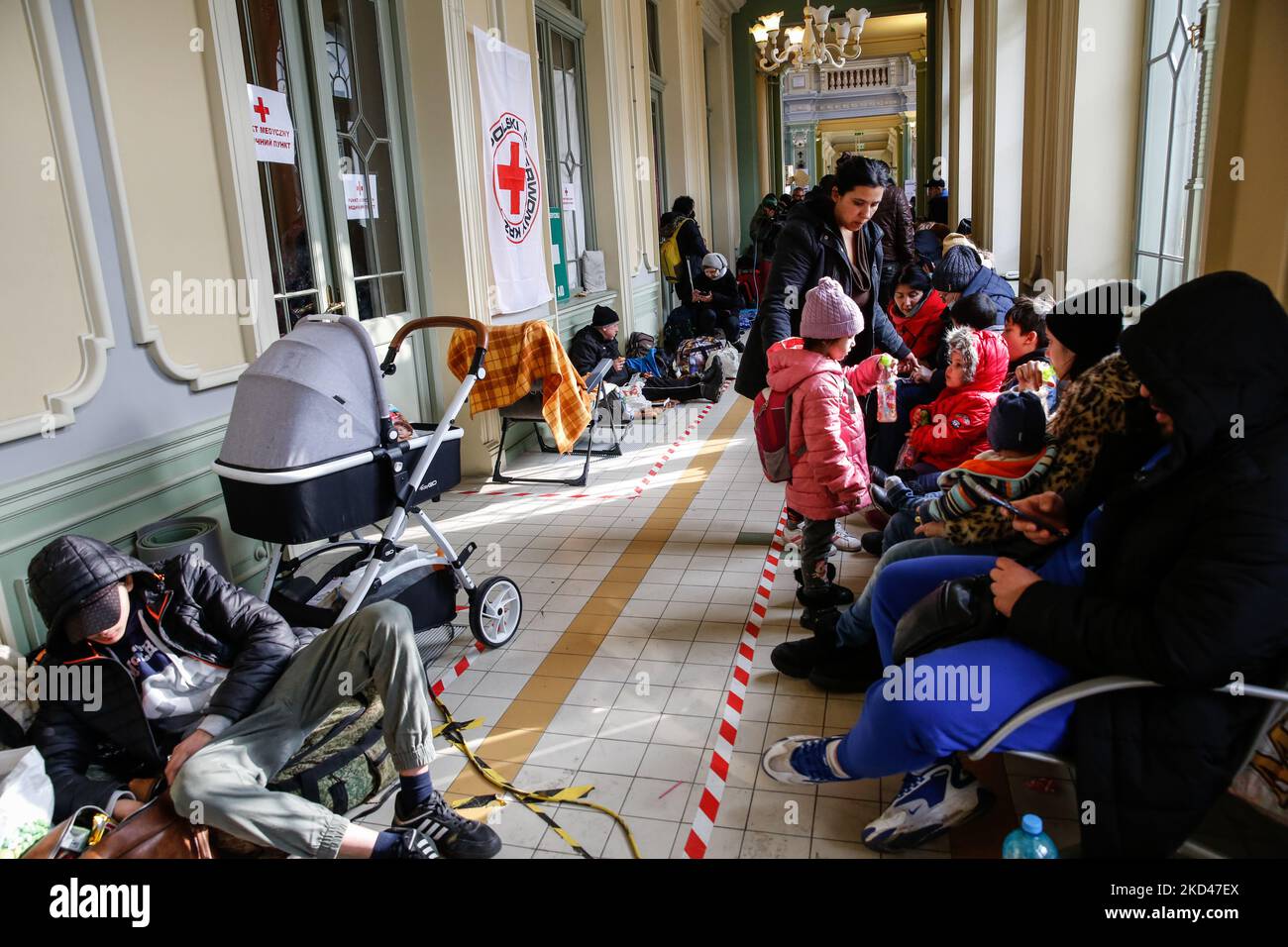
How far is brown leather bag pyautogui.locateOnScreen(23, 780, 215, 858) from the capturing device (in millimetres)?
1893

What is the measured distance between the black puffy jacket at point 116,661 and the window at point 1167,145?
3235 millimetres

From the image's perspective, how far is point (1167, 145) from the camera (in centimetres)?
403

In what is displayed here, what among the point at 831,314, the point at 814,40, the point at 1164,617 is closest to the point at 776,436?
the point at 831,314

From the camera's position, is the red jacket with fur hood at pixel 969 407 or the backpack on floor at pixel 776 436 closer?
the backpack on floor at pixel 776 436

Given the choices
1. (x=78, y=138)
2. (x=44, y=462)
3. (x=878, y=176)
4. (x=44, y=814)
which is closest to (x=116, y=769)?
(x=44, y=814)

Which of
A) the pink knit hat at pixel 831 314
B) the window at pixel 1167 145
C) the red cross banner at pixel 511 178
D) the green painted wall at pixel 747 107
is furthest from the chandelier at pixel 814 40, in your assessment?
the pink knit hat at pixel 831 314

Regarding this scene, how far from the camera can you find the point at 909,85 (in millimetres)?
24812

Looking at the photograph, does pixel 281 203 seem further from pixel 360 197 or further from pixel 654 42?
pixel 654 42

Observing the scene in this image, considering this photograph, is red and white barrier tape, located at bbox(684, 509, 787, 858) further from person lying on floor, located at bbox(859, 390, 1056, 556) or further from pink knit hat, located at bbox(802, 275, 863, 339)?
pink knit hat, located at bbox(802, 275, 863, 339)

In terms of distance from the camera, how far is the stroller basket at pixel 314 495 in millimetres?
2637

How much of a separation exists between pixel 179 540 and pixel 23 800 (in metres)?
1.33

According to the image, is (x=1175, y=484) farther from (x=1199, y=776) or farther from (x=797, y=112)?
(x=797, y=112)

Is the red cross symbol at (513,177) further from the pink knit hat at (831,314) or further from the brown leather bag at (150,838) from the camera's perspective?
the brown leather bag at (150,838)

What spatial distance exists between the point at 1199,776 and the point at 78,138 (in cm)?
339
